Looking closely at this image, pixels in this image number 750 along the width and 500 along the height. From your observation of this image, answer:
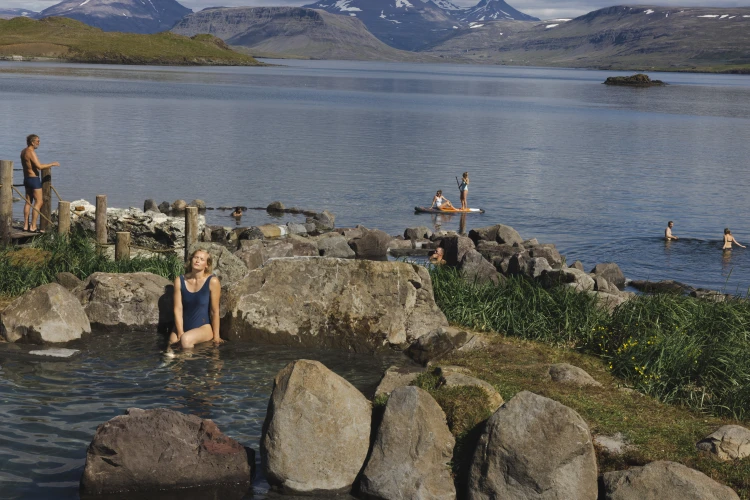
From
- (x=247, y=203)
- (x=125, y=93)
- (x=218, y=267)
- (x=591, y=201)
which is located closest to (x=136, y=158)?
(x=247, y=203)

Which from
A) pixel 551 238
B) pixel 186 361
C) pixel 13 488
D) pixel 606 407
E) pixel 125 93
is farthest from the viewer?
pixel 125 93

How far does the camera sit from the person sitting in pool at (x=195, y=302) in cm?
1647

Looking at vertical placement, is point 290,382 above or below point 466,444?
above

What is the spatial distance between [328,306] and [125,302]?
4.21 m

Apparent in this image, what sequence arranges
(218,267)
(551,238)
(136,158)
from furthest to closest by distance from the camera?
(136,158), (551,238), (218,267)

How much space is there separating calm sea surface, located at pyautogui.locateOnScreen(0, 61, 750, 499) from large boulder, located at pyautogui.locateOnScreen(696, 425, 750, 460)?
5.94 metres

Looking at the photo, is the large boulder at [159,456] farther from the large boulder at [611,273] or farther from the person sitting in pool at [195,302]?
the large boulder at [611,273]

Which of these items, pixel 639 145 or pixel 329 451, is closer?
pixel 329 451

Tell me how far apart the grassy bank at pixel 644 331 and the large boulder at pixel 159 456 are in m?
7.19

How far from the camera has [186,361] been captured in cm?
1591

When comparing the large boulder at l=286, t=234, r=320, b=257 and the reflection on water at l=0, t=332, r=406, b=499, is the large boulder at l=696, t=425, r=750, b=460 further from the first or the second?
the large boulder at l=286, t=234, r=320, b=257

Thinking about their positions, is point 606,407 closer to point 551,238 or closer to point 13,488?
point 13,488

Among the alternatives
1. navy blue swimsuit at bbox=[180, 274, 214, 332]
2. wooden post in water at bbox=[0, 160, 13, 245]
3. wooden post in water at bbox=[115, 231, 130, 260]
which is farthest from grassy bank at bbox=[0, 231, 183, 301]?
navy blue swimsuit at bbox=[180, 274, 214, 332]

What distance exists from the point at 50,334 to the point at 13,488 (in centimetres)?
583
